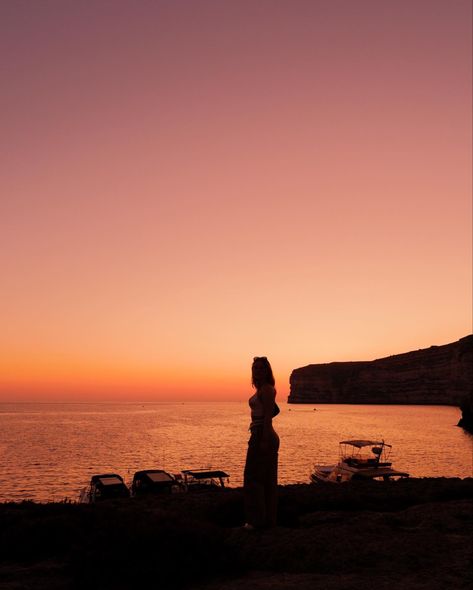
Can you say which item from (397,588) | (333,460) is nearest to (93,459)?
(333,460)

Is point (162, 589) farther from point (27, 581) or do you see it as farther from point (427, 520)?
point (427, 520)

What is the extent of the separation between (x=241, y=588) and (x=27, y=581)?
3360mm

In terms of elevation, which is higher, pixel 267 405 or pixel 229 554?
pixel 267 405

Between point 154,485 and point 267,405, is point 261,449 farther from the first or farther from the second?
point 154,485

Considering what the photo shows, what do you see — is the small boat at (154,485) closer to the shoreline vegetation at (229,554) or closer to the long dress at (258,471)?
the shoreline vegetation at (229,554)

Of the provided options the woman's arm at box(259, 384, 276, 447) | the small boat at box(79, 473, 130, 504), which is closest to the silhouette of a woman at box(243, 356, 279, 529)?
the woman's arm at box(259, 384, 276, 447)

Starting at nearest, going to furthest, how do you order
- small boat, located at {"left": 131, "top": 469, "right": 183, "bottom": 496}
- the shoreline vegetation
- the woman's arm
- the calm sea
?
the shoreline vegetation → the woman's arm → small boat, located at {"left": 131, "top": 469, "right": 183, "bottom": 496} → the calm sea

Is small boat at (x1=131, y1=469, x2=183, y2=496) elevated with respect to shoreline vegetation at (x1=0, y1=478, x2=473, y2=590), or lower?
lower

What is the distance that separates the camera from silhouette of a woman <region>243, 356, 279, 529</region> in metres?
9.77

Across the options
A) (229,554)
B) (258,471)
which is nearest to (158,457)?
(258,471)

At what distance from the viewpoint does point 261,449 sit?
9.80 m

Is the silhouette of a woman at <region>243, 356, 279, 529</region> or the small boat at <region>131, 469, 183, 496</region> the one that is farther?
the small boat at <region>131, 469, 183, 496</region>

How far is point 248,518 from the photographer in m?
10.2

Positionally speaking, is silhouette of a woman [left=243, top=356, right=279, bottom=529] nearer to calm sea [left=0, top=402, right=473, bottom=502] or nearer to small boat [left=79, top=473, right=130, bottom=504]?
small boat [left=79, top=473, right=130, bottom=504]
